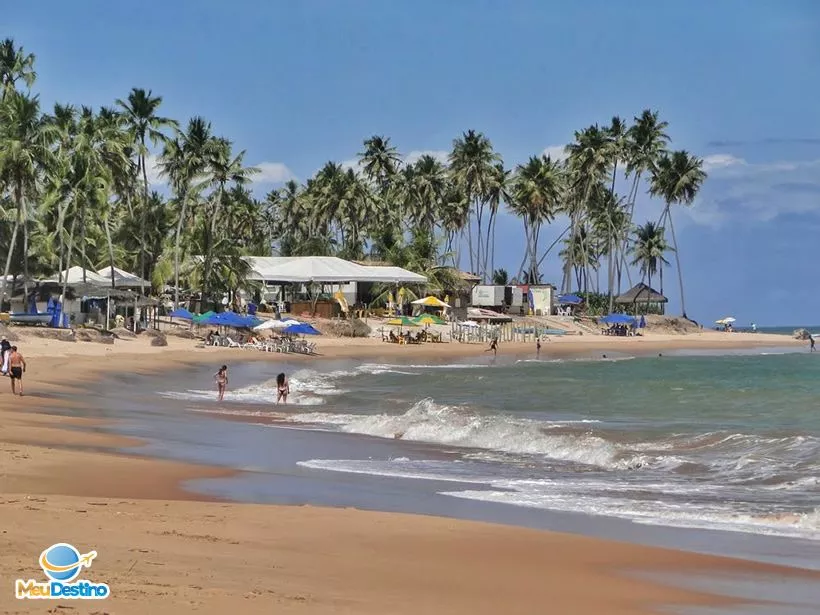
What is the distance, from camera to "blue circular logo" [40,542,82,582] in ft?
22.6

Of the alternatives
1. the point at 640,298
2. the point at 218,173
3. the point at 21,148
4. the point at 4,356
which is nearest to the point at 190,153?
the point at 218,173

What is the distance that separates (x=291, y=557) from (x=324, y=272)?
59.9m

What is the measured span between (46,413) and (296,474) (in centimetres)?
852

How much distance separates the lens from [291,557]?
8742 millimetres

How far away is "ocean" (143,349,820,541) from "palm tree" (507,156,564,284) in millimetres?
57012

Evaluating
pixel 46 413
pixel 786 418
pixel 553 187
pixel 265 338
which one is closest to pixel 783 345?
pixel 553 187

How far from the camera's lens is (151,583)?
721 cm

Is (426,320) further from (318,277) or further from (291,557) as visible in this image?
(291,557)

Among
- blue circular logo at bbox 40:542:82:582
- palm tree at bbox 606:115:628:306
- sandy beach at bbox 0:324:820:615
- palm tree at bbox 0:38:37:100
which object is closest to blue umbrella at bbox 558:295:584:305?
palm tree at bbox 606:115:628:306

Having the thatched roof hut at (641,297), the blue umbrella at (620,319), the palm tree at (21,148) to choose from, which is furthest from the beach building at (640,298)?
the palm tree at (21,148)

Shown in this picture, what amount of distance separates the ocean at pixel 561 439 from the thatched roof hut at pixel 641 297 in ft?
→ 205

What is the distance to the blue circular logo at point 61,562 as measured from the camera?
6883mm

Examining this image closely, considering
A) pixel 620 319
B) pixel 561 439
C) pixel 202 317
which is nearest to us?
pixel 561 439

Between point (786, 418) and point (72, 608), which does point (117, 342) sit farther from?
point (72, 608)
